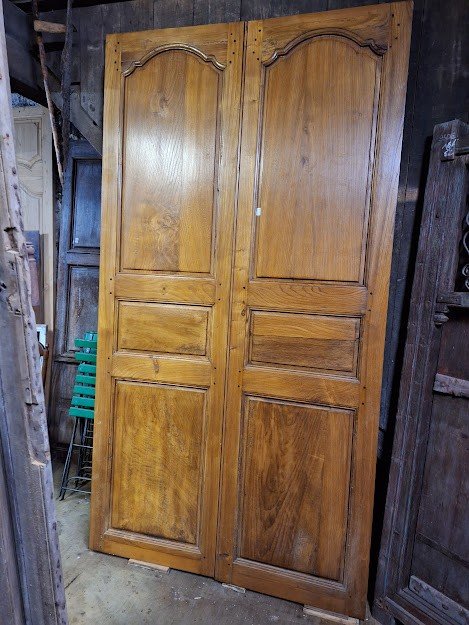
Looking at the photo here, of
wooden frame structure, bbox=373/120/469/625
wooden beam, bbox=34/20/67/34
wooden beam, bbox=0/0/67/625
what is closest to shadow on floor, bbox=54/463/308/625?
wooden frame structure, bbox=373/120/469/625

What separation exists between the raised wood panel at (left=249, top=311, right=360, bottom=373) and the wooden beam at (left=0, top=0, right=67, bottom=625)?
0.96m

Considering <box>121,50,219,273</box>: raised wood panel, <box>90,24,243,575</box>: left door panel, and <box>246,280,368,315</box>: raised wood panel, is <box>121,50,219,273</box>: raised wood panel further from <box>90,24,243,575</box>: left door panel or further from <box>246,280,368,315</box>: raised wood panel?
<box>246,280,368,315</box>: raised wood panel

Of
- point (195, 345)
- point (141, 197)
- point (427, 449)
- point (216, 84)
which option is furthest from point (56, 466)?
point (216, 84)

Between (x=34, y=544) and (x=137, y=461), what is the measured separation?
935 millimetres

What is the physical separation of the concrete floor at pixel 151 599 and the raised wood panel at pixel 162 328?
1014mm

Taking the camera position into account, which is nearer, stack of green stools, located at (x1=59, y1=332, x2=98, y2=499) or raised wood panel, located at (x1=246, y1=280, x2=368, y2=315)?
raised wood panel, located at (x1=246, y1=280, x2=368, y2=315)

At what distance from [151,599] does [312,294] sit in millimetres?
1443

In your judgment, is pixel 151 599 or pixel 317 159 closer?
pixel 317 159

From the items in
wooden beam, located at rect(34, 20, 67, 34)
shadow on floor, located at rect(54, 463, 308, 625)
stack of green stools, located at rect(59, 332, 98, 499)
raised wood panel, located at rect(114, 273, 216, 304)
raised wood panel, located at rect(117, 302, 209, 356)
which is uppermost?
wooden beam, located at rect(34, 20, 67, 34)

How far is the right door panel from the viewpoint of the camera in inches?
63.0

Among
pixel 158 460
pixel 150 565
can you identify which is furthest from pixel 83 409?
pixel 150 565

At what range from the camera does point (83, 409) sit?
2.46 metres

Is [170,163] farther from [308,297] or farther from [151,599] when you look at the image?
[151,599]

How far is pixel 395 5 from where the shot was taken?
60.4 inches
